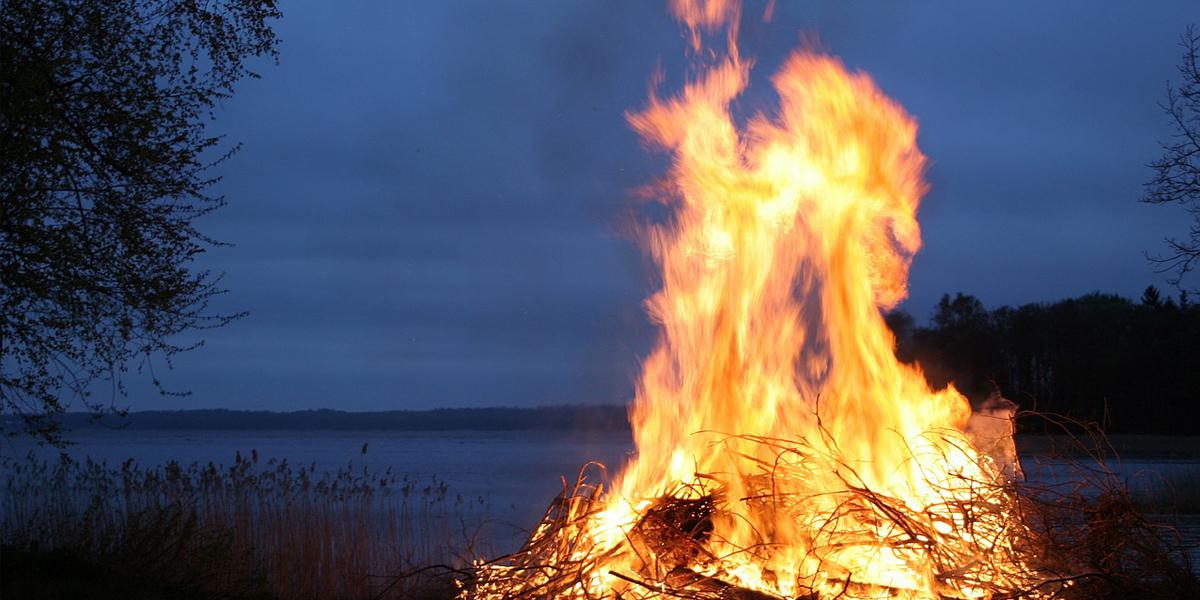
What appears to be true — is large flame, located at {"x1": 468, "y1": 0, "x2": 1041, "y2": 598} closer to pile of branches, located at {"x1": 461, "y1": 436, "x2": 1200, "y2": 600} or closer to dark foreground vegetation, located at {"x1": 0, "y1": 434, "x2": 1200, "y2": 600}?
pile of branches, located at {"x1": 461, "y1": 436, "x2": 1200, "y2": 600}

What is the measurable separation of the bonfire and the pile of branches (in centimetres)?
2

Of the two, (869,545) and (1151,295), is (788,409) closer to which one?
(869,545)

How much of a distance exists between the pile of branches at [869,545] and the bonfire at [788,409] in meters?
0.02

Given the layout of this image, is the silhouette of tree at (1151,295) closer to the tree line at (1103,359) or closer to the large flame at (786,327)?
the tree line at (1103,359)

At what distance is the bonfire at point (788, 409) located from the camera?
4.91 meters

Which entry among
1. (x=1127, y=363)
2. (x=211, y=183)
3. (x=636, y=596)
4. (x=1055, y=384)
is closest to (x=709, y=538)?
(x=636, y=596)

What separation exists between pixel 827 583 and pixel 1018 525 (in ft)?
3.28

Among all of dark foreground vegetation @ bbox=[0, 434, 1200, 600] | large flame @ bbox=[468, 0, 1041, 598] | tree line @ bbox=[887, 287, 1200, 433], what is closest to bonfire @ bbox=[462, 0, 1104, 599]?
large flame @ bbox=[468, 0, 1041, 598]

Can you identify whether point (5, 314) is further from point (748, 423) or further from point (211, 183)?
point (748, 423)

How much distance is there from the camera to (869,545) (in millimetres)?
4883

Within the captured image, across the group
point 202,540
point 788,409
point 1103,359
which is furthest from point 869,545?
point 1103,359

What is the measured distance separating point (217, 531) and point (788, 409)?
6.16m

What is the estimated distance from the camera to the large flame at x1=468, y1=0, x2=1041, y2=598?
5.41m

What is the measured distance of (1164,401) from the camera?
109 feet
